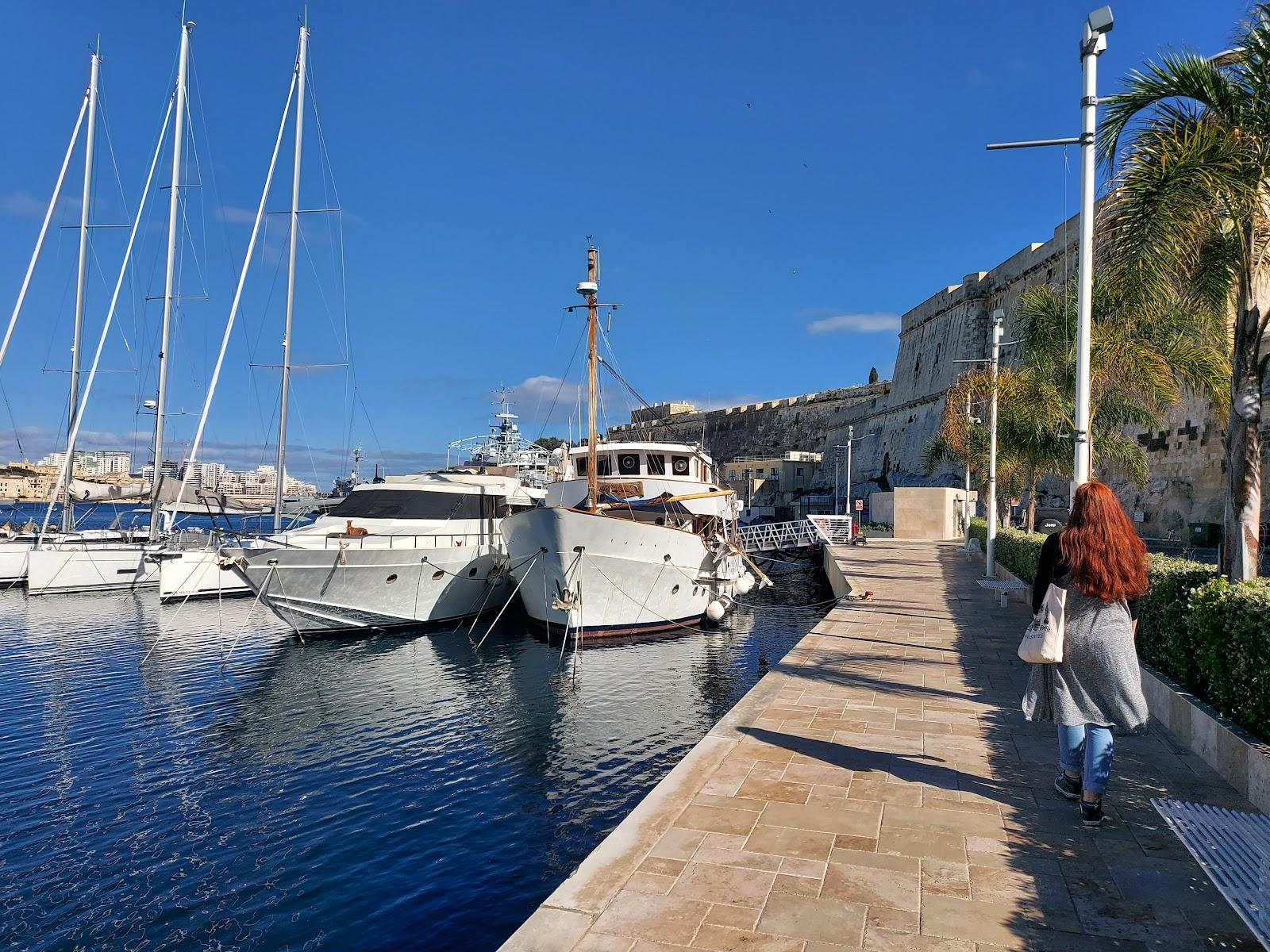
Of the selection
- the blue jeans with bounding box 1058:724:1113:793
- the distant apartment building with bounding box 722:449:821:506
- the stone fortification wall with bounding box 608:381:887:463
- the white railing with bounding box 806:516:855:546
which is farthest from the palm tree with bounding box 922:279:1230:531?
the stone fortification wall with bounding box 608:381:887:463

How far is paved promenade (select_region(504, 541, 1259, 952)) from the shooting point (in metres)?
3.27

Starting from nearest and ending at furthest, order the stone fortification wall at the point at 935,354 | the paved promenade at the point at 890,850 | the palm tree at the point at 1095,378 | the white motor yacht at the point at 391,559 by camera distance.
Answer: the paved promenade at the point at 890,850
the palm tree at the point at 1095,378
the white motor yacht at the point at 391,559
the stone fortification wall at the point at 935,354

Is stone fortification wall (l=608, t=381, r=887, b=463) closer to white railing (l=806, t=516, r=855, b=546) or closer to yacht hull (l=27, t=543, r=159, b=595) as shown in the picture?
white railing (l=806, t=516, r=855, b=546)

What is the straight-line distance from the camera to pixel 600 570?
1540cm

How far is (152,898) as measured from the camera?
5.80 meters

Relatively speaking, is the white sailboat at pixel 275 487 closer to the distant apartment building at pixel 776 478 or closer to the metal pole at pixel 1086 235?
the metal pole at pixel 1086 235

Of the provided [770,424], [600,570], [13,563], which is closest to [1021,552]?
[600,570]

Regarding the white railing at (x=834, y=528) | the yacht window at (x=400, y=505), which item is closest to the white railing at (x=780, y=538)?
the white railing at (x=834, y=528)

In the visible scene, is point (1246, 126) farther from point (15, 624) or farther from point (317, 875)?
point (15, 624)

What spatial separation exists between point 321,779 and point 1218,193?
10.1 metres

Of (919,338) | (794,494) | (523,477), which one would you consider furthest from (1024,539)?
(794,494)

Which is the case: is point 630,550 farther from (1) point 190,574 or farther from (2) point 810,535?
(2) point 810,535

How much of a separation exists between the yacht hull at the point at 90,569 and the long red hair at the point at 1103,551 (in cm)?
2456

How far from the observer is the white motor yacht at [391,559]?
52.9 feet
